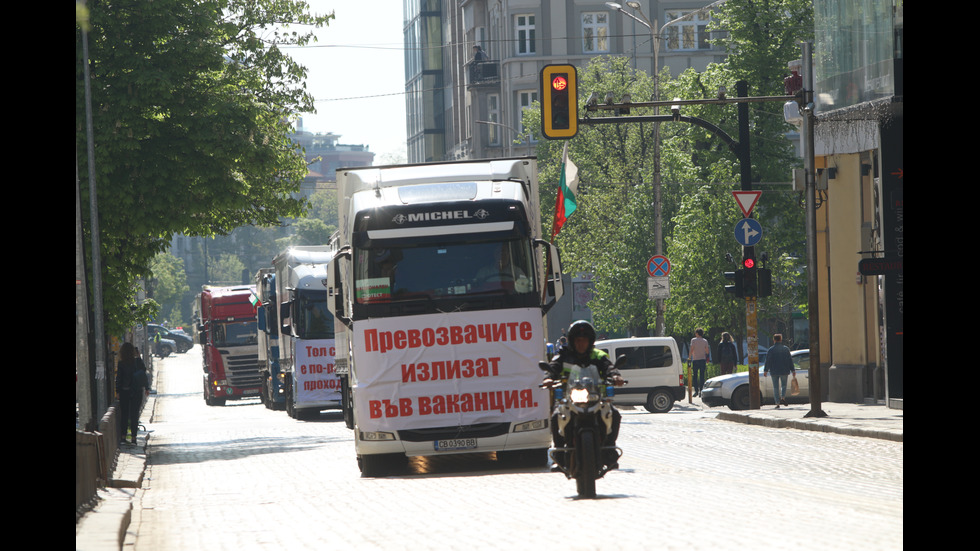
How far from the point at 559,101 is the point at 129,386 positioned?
920 centimetres

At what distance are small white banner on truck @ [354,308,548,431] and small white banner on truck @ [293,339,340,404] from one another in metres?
17.9

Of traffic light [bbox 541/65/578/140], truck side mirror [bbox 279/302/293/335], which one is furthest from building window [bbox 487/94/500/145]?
traffic light [bbox 541/65/578/140]

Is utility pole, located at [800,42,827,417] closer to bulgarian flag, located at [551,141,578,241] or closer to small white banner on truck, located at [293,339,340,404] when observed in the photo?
bulgarian flag, located at [551,141,578,241]

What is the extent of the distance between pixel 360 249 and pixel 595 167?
142ft

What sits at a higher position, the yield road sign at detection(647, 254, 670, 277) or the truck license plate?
the yield road sign at detection(647, 254, 670, 277)

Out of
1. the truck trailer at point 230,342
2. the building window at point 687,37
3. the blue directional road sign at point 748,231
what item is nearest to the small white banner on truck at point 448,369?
the blue directional road sign at point 748,231

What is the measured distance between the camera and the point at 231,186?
25.9 meters

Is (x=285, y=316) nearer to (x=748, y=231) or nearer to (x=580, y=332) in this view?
(x=748, y=231)

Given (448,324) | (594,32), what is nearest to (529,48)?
(594,32)

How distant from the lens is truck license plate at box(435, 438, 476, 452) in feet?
52.9

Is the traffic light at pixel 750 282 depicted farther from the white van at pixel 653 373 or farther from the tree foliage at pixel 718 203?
the tree foliage at pixel 718 203
